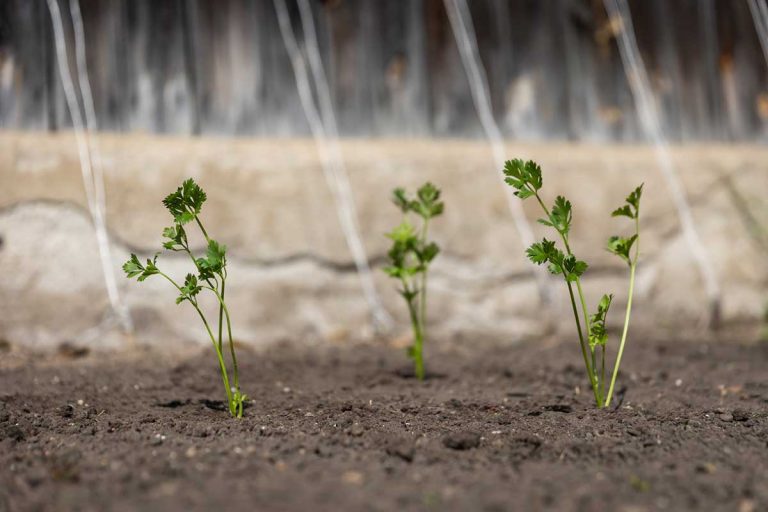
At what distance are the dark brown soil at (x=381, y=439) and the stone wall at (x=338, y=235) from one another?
1.41 ft

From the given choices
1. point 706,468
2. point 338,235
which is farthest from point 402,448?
point 338,235

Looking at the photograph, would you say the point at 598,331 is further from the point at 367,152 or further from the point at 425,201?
the point at 367,152

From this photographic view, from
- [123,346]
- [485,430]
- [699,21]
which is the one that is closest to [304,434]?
[485,430]

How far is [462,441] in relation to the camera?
4.97 ft

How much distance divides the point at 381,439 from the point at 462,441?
18 cm

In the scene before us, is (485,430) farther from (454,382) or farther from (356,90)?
(356,90)

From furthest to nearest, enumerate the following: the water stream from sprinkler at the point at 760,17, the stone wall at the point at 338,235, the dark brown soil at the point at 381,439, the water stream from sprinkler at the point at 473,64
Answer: the water stream from sprinkler at the point at 760,17 < the water stream from sprinkler at the point at 473,64 < the stone wall at the point at 338,235 < the dark brown soil at the point at 381,439

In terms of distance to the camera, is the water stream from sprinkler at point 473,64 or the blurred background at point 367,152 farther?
the water stream from sprinkler at point 473,64

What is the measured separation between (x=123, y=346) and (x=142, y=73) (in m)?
1.26

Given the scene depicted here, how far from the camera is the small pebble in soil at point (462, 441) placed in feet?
4.95

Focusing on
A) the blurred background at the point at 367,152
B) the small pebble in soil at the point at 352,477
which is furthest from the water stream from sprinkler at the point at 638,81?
the small pebble in soil at the point at 352,477

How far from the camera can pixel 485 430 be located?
165 cm

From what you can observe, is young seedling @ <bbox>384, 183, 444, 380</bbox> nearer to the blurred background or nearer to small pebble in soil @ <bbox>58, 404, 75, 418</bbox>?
the blurred background

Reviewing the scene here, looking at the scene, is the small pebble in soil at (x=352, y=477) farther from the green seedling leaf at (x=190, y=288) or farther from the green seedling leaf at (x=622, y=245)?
the green seedling leaf at (x=622, y=245)
